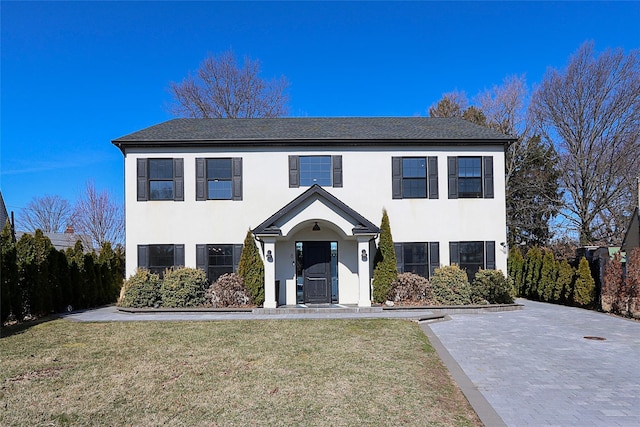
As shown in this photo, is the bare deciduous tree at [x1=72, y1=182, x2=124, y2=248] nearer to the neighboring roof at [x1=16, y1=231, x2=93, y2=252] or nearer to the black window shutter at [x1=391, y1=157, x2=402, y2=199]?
the neighboring roof at [x1=16, y1=231, x2=93, y2=252]

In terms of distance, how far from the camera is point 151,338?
9195mm

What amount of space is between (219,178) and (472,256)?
9422 mm

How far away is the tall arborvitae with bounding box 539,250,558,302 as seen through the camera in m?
15.3

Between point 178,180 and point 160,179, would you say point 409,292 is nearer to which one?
point 178,180

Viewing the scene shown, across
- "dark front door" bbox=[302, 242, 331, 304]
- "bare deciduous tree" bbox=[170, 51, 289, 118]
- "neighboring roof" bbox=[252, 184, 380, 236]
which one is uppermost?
"bare deciduous tree" bbox=[170, 51, 289, 118]

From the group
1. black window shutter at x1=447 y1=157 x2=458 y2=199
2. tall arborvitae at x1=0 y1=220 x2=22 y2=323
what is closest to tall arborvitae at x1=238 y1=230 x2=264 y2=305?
tall arborvitae at x1=0 y1=220 x2=22 y2=323

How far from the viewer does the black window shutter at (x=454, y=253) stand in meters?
14.5

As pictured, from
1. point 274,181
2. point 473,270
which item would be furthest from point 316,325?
point 473,270

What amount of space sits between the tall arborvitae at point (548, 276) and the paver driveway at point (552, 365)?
334 centimetres

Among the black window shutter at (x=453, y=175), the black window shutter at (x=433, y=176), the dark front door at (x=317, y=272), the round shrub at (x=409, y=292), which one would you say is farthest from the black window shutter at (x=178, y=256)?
the black window shutter at (x=453, y=175)

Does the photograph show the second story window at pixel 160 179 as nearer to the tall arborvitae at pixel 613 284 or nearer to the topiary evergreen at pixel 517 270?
the tall arborvitae at pixel 613 284

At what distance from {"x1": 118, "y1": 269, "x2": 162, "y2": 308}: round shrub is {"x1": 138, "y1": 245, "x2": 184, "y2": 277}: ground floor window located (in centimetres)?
41

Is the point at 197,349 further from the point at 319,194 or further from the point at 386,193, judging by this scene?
the point at 386,193

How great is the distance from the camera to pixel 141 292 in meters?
13.8
